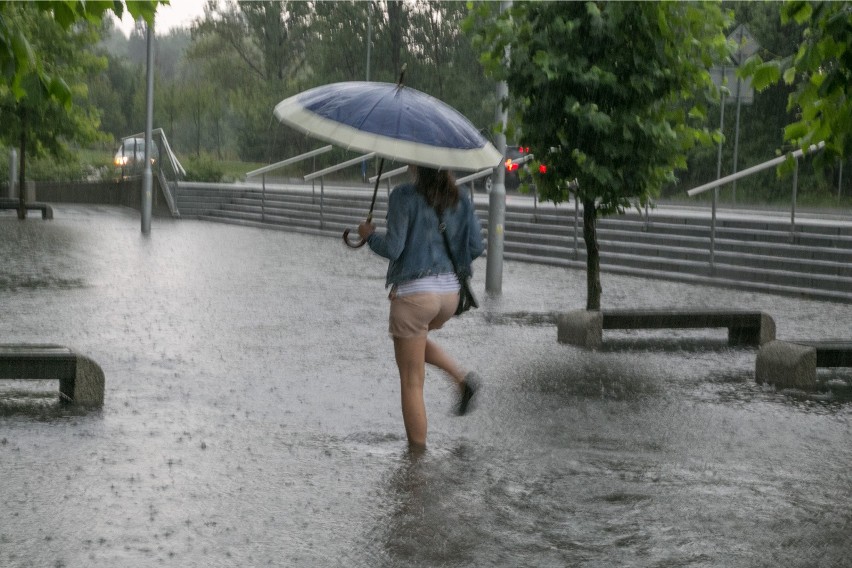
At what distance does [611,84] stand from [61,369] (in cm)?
549

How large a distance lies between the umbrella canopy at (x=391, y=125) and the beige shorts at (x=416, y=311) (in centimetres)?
70

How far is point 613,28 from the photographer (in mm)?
→ 11234

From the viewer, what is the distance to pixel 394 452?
7035mm

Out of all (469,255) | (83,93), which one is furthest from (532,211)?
(469,255)

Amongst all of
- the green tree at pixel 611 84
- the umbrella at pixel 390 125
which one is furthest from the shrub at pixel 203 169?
the umbrella at pixel 390 125

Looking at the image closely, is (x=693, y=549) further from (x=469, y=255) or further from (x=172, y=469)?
(x=172, y=469)

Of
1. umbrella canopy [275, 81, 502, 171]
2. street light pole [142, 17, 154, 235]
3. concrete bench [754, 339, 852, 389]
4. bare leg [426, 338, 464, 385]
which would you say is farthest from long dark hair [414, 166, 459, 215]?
street light pole [142, 17, 154, 235]

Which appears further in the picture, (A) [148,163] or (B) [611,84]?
(A) [148,163]

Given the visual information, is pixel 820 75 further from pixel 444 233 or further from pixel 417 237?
pixel 417 237

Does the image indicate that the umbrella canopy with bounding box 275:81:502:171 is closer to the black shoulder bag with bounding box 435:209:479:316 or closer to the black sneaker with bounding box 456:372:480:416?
the black shoulder bag with bounding box 435:209:479:316

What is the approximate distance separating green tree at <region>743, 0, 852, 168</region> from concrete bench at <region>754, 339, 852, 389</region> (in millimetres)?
2676

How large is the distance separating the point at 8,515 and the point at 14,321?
22.9 feet

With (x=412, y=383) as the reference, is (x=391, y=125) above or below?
above

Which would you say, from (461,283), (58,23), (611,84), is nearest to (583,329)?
(611,84)
